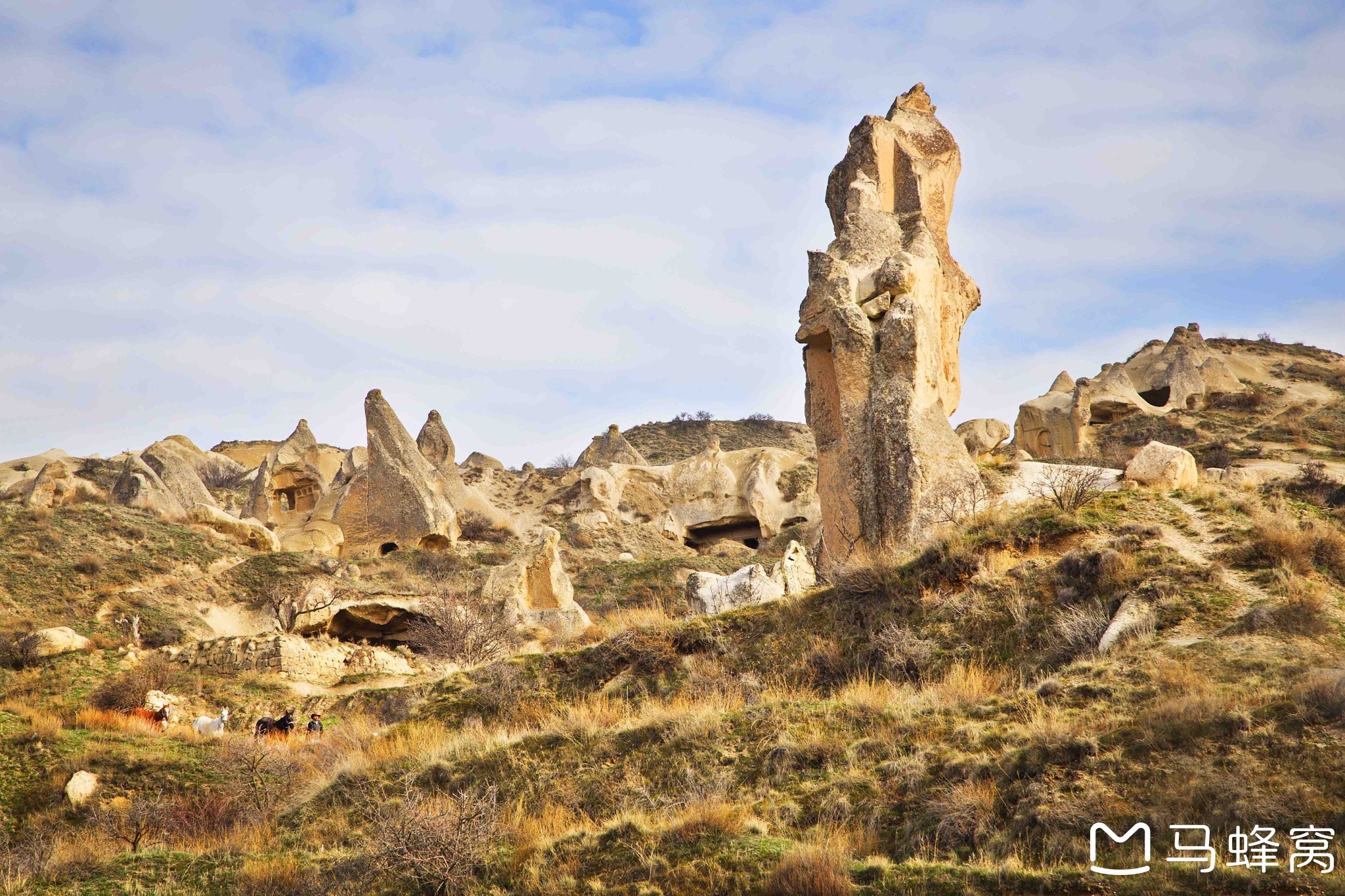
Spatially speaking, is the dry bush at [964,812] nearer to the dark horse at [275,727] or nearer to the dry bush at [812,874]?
the dry bush at [812,874]

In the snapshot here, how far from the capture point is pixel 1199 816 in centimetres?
718

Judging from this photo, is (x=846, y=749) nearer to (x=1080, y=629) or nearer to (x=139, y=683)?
(x=1080, y=629)

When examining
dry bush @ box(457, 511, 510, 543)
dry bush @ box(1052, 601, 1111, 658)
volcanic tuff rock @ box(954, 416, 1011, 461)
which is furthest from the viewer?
dry bush @ box(457, 511, 510, 543)

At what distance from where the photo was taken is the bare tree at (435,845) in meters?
8.42

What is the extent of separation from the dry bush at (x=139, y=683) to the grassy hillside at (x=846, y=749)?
1.20 m

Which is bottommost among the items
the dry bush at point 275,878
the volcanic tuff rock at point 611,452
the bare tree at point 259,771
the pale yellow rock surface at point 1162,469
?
the dry bush at point 275,878

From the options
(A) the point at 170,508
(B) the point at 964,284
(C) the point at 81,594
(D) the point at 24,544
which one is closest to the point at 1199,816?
(B) the point at 964,284

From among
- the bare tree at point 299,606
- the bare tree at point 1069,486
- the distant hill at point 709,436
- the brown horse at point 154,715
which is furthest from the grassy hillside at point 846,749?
the distant hill at point 709,436

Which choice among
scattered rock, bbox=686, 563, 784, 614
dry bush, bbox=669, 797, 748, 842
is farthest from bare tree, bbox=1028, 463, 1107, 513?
dry bush, bbox=669, 797, 748, 842

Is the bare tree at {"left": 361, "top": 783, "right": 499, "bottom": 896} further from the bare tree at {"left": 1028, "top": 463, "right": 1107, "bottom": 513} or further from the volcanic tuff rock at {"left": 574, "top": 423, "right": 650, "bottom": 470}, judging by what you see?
the volcanic tuff rock at {"left": 574, "top": 423, "right": 650, "bottom": 470}

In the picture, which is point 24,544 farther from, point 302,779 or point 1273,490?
point 1273,490

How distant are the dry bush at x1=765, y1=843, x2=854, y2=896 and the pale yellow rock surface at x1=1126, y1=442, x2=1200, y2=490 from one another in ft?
30.1

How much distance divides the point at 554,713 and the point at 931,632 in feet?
13.4

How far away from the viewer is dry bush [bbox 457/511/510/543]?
36.0 metres
